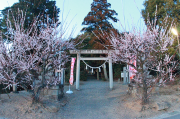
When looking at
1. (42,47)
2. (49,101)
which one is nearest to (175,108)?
(49,101)

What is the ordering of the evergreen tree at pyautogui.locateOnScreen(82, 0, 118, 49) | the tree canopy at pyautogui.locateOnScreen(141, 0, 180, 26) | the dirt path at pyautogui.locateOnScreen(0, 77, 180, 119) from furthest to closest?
the evergreen tree at pyautogui.locateOnScreen(82, 0, 118, 49) < the tree canopy at pyautogui.locateOnScreen(141, 0, 180, 26) < the dirt path at pyautogui.locateOnScreen(0, 77, 180, 119)

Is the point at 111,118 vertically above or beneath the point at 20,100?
beneath

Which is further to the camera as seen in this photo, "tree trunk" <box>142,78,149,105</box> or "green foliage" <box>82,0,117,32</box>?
"green foliage" <box>82,0,117,32</box>

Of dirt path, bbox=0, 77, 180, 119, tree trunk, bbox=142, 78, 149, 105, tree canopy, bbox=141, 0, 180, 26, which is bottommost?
dirt path, bbox=0, 77, 180, 119

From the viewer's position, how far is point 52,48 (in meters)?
6.68

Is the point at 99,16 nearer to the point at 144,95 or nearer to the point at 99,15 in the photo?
the point at 99,15

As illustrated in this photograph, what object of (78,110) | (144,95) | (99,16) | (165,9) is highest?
(99,16)

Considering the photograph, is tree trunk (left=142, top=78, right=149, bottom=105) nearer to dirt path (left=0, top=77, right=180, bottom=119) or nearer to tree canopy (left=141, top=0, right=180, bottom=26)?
dirt path (left=0, top=77, right=180, bottom=119)

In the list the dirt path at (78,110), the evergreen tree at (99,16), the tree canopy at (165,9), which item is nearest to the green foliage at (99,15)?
the evergreen tree at (99,16)

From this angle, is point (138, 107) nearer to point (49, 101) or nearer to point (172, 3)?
point (49, 101)

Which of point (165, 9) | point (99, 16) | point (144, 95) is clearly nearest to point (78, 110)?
point (144, 95)

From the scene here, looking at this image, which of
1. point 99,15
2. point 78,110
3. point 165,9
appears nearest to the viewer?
point 78,110

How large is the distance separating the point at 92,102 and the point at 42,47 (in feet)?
13.1

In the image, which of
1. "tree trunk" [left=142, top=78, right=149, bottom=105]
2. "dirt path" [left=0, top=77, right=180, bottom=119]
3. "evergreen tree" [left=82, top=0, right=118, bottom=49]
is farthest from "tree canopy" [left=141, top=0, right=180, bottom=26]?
"dirt path" [left=0, top=77, right=180, bottom=119]
